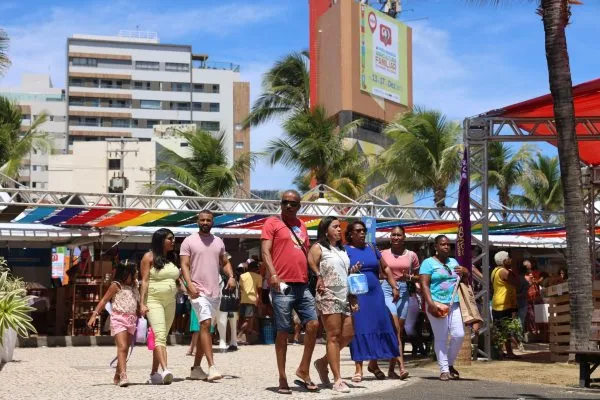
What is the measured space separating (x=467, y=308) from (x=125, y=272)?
140 inches

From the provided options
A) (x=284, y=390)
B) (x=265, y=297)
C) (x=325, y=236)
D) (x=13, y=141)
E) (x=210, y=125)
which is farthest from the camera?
(x=210, y=125)

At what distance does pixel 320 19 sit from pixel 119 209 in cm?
5194

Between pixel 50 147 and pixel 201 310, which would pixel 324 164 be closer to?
pixel 50 147

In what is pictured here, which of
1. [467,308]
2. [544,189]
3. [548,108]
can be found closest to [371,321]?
[467,308]

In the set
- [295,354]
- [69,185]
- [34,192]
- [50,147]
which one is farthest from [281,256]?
[69,185]

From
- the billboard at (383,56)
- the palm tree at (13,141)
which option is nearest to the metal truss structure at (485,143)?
the palm tree at (13,141)

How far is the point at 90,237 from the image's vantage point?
22.3 m

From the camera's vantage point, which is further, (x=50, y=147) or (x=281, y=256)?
(x=50, y=147)

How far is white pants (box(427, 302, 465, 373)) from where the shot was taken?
35.3 feet

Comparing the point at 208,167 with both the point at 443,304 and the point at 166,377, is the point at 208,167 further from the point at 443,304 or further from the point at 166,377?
the point at 166,377

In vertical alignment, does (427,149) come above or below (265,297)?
above

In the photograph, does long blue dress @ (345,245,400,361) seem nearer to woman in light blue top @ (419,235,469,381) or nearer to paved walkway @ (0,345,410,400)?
paved walkway @ (0,345,410,400)

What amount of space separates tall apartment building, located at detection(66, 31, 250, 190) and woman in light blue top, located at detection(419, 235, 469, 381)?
313 feet

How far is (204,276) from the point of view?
10.1 m
